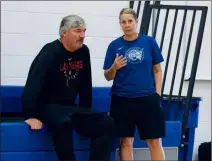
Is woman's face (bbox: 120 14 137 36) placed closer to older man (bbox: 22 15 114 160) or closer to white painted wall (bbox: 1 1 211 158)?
older man (bbox: 22 15 114 160)

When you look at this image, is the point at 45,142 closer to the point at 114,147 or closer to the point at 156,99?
the point at 114,147

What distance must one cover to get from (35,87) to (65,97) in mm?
237

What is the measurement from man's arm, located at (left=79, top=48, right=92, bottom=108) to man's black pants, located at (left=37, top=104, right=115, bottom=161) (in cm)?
21

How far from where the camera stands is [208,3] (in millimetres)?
3961

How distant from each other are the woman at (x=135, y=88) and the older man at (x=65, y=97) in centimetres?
13

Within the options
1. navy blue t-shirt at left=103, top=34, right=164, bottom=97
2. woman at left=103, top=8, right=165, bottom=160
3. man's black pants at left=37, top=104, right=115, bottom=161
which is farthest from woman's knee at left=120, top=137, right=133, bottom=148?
navy blue t-shirt at left=103, top=34, right=164, bottom=97

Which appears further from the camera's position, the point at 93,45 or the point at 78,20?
the point at 93,45

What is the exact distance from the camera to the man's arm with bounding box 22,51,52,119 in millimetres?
2553

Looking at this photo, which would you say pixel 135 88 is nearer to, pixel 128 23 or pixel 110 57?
pixel 110 57

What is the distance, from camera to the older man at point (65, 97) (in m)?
2.49

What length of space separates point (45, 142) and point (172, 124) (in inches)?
32.5

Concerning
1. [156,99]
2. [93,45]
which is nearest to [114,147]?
[156,99]

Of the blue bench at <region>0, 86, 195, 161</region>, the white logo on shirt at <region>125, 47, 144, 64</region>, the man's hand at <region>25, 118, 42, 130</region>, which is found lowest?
the blue bench at <region>0, 86, 195, 161</region>

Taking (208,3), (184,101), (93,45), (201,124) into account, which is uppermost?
(208,3)
